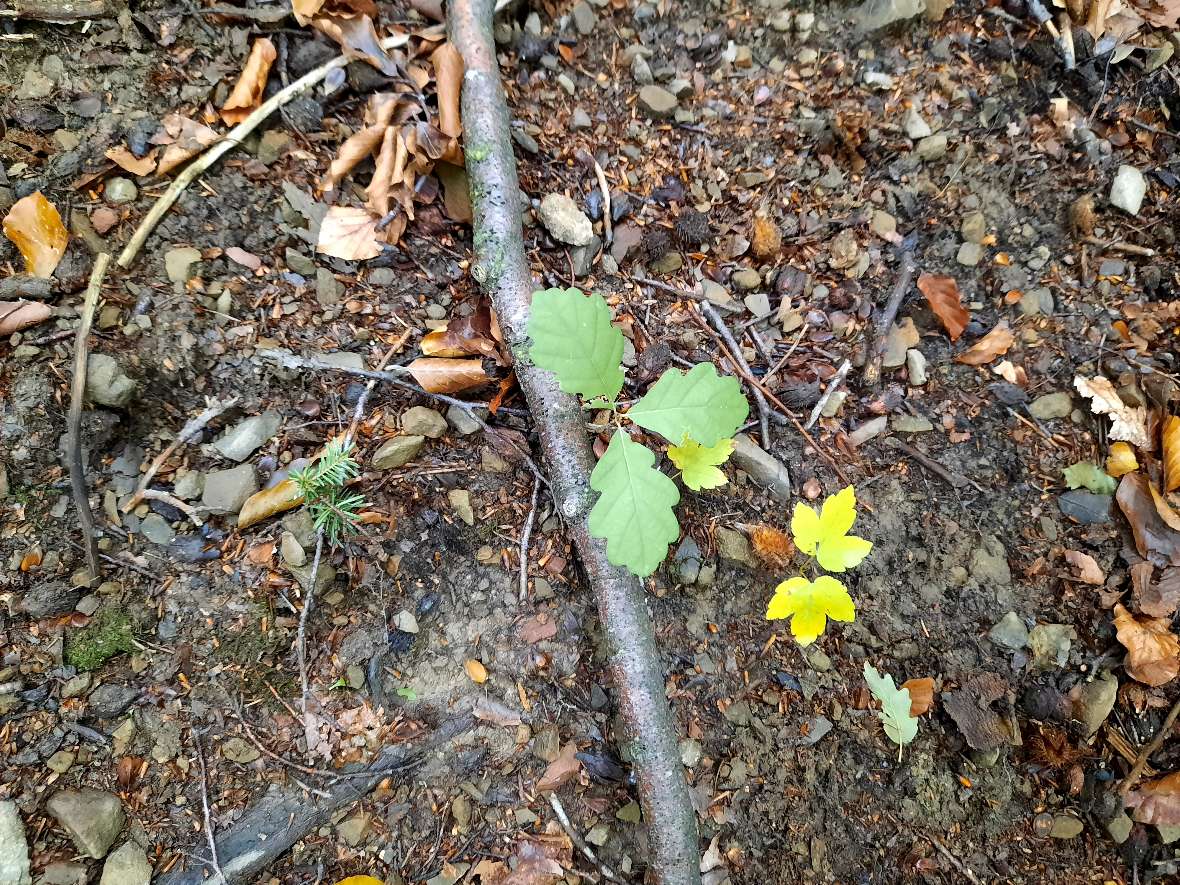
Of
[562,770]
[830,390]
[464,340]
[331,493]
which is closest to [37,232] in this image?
[331,493]

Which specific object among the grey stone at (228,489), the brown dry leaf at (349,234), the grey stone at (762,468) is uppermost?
the brown dry leaf at (349,234)

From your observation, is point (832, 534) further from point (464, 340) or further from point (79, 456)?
point (79, 456)

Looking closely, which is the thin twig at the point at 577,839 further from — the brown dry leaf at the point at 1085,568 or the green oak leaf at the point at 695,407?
the brown dry leaf at the point at 1085,568

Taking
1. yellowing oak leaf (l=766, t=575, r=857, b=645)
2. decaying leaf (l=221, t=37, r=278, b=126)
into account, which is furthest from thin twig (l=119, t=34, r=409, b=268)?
yellowing oak leaf (l=766, t=575, r=857, b=645)

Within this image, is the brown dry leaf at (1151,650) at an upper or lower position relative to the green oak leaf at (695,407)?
lower

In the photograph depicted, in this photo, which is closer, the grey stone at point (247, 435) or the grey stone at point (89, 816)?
the grey stone at point (89, 816)

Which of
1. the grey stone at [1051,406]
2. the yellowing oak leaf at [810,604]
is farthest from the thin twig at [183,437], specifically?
the grey stone at [1051,406]

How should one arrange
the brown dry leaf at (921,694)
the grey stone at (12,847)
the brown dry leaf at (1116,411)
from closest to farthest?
1. the grey stone at (12,847)
2. the brown dry leaf at (921,694)
3. the brown dry leaf at (1116,411)
